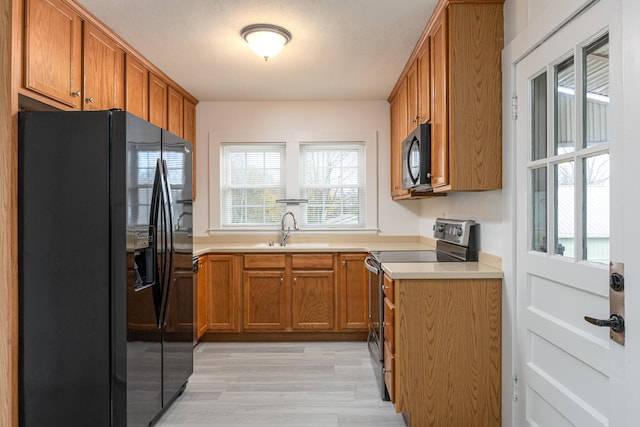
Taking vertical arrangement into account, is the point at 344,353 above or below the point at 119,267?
below

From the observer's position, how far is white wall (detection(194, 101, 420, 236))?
4.28 metres

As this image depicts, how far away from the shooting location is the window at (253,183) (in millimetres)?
4352

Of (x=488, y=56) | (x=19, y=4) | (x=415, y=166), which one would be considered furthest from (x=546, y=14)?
(x=19, y=4)

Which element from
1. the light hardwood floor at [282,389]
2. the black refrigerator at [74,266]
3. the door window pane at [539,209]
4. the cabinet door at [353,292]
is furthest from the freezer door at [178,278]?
the door window pane at [539,209]

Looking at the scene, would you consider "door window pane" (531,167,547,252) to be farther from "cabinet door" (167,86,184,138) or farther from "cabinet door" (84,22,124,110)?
"cabinet door" (167,86,184,138)

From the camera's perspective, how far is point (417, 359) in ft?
6.98

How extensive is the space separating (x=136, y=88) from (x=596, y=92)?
2.90 m

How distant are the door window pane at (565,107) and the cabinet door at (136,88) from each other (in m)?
2.66

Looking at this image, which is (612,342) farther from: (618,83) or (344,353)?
(344,353)

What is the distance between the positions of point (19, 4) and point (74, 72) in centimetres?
44

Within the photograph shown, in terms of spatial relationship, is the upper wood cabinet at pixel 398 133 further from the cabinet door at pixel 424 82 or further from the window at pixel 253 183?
the window at pixel 253 183

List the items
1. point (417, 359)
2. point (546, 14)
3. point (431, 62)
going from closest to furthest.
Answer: point (546, 14) → point (417, 359) → point (431, 62)

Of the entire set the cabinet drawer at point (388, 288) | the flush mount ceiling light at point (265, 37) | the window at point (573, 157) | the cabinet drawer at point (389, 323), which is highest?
the flush mount ceiling light at point (265, 37)

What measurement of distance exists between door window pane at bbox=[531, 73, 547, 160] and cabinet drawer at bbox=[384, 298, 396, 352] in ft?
3.45
